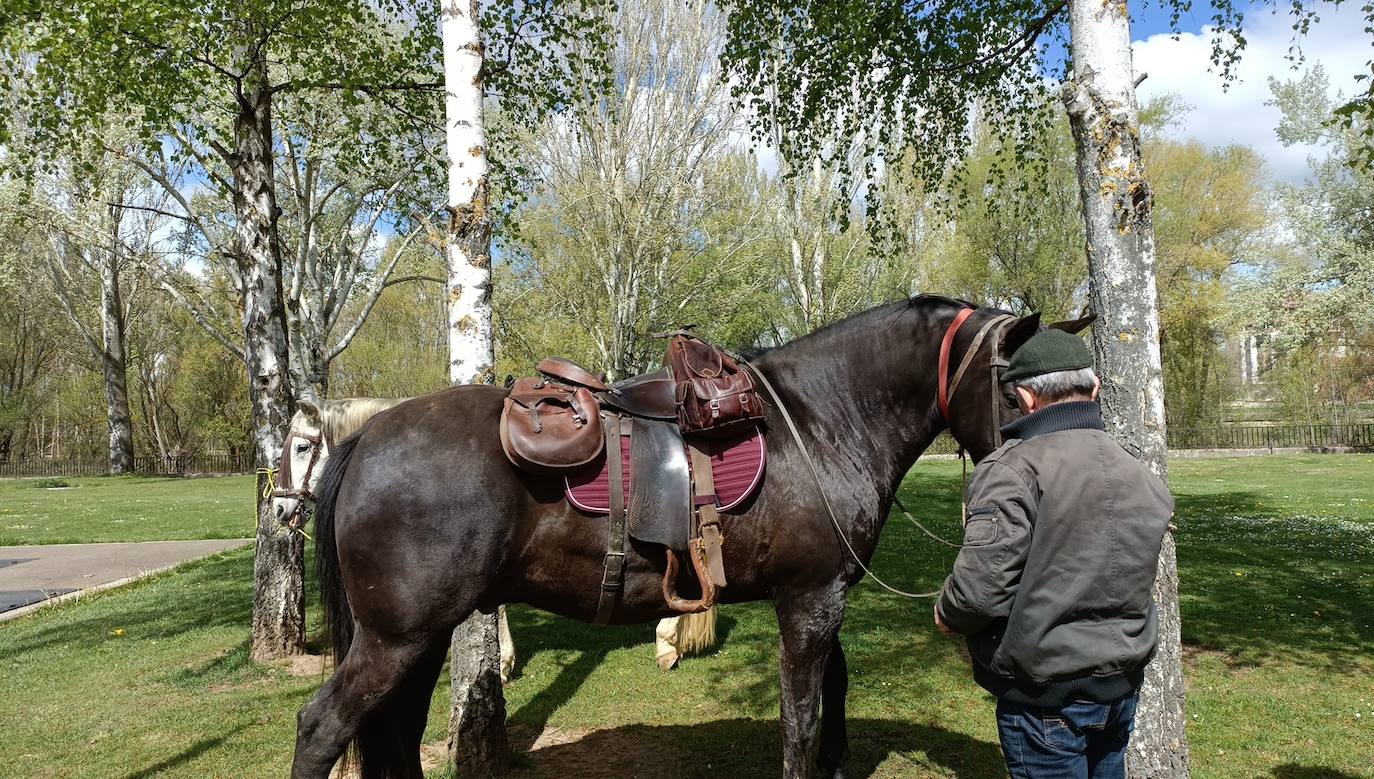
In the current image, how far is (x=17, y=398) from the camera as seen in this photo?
118 feet

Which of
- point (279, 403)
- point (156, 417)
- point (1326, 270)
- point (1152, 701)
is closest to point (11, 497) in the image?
point (156, 417)

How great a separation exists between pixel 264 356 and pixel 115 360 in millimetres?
33415

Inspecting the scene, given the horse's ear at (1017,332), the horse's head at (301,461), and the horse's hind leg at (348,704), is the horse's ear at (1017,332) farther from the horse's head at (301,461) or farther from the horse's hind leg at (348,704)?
the horse's head at (301,461)

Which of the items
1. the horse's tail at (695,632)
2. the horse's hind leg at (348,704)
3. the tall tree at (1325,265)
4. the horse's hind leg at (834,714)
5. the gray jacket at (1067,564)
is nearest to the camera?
the gray jacket at (1067,564)

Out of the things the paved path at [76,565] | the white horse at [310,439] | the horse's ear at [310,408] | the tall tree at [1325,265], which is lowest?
the paved path at [76,565]

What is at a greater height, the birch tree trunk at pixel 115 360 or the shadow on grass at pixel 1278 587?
the birch tree trunk at pixel 115 360

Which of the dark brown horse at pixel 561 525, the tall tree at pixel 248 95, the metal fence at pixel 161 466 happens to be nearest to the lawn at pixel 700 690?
the tall tree at pixel 248 95

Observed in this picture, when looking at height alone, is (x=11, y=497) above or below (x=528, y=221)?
below

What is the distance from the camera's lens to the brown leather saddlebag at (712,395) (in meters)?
3.06

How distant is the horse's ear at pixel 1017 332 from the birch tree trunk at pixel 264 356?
5.81 meters

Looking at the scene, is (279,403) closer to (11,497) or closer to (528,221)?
(528,221)

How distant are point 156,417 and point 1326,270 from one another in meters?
50.8

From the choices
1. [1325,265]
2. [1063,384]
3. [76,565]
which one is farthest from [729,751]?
[1325,265]

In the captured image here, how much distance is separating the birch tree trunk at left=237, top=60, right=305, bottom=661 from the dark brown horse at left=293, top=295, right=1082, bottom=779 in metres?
3.83
